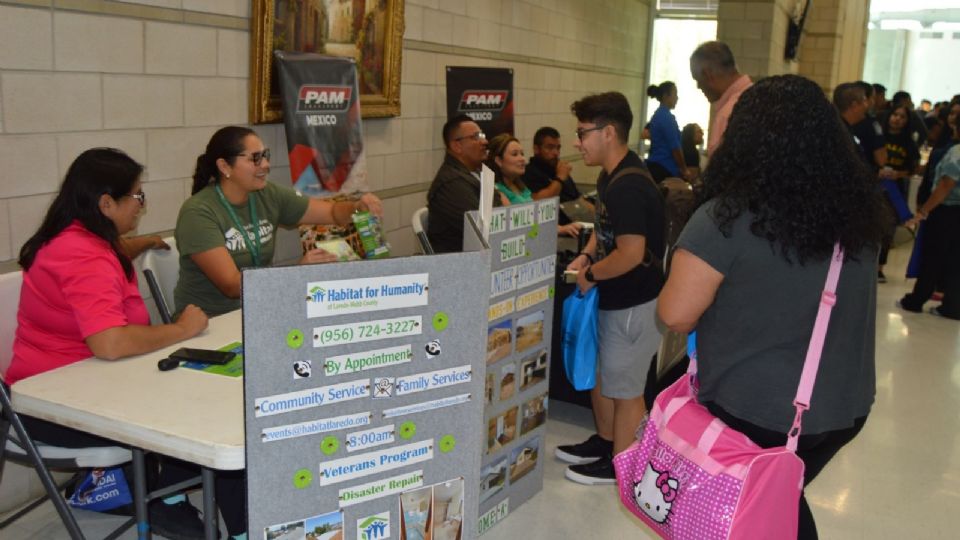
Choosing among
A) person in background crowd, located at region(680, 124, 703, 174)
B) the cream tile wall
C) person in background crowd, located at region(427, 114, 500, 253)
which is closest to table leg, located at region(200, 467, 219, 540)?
the cream tile wall

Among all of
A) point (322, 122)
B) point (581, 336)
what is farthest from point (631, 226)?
point (322, 122)

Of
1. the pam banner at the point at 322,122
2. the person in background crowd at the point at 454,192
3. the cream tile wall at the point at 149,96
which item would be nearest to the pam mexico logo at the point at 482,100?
the cream tile wall at the point at 149,96

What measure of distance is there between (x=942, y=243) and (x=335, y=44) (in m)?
4.71

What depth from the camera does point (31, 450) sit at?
2.16 metres

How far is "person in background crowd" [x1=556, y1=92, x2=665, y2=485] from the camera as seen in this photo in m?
2.90

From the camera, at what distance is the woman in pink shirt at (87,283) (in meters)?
2.15

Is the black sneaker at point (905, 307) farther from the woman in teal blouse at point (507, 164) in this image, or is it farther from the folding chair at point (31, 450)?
the folding chair at point (31, 450)

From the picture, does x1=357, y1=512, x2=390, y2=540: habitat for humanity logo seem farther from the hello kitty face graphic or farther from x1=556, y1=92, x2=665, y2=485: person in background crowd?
x1=556, y1=92, x2=665, y2=485: person in background crowd

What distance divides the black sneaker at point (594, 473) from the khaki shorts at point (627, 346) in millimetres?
371

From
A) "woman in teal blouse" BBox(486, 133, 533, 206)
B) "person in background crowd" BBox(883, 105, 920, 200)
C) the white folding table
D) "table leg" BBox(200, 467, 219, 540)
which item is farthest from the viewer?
"person in background crowd" BBox(883, 105, 920, 200)

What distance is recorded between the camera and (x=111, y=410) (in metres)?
1.87

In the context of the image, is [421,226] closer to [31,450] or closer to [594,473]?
[594,473]

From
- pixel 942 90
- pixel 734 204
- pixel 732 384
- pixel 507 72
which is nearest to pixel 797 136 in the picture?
pixel 734 204

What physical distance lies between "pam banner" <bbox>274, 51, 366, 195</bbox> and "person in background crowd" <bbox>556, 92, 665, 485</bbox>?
Answer: 150 cm
